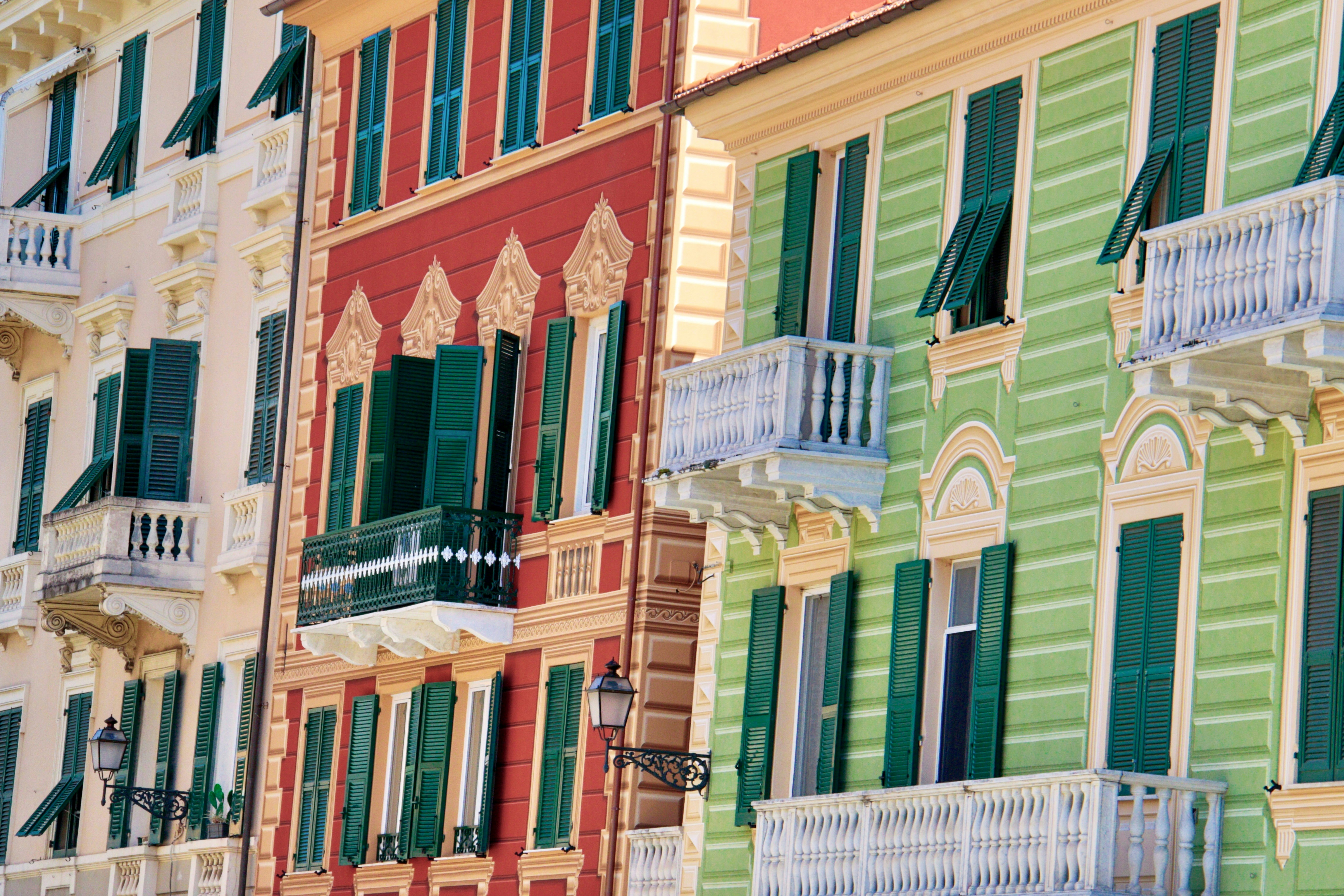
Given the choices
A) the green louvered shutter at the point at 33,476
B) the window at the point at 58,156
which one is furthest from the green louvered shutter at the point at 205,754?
the window at the point at 58,156

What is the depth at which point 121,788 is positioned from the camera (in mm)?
31031

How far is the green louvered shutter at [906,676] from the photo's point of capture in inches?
826

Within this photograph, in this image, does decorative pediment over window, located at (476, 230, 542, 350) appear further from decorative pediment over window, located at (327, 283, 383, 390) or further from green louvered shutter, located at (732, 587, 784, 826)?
green louvered shutter, located at (732, 587, 784, 826)

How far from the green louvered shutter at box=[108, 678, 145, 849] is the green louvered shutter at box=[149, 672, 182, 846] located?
427mm

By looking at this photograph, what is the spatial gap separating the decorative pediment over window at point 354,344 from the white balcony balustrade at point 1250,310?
13210mm

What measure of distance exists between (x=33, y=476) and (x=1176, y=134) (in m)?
21.5

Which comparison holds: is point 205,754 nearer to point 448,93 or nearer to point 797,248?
point 448,93

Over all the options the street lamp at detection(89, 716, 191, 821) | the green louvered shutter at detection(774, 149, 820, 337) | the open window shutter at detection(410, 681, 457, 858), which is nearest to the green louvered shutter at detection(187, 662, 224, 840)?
the street lamp at detection(89, 716, 191, 821)

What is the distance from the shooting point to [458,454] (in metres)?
27.6

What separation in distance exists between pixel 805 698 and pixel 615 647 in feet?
9.72

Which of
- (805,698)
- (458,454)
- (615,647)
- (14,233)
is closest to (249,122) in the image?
(14,233)

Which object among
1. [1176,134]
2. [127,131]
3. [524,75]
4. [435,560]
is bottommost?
[435,560]

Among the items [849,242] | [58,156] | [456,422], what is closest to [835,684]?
[849,242]

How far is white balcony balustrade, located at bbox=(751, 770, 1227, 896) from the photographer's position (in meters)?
17.7
